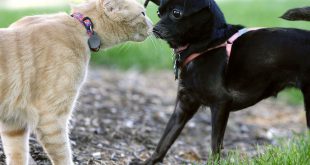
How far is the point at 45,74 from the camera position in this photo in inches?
150

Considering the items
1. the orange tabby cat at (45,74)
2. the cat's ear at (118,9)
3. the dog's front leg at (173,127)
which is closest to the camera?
the orange tabby cat at (45,74)

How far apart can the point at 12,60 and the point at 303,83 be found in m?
2.07

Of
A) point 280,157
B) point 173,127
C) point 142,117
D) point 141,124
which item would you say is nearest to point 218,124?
point 173,127

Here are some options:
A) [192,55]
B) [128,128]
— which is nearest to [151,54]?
[128,128]

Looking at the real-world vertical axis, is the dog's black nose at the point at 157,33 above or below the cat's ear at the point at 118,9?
below

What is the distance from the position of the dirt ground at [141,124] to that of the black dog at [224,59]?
22.4 inches

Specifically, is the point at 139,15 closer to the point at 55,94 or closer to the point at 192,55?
the point at 192,55

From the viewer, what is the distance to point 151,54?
10109 millimetres

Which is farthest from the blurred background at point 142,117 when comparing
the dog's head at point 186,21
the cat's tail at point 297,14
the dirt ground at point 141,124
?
the cat's tail at point 297,14

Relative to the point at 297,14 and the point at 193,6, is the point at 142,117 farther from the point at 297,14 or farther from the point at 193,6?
the point at 297,14

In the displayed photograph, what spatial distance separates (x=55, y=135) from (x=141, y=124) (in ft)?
8.82

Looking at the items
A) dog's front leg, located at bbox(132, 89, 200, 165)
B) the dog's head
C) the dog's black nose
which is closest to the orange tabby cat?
the dog's black nose

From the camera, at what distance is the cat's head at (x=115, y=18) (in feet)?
13.6

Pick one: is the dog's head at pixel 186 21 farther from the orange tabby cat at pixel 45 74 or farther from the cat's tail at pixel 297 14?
the orange tabby cat at pixel 45 74
